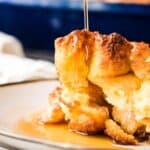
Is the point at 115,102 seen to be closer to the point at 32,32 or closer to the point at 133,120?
the point at 133,120

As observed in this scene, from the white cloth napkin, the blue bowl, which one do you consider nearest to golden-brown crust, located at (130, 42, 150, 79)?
the white cloth napkin

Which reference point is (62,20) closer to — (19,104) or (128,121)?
(19,104)

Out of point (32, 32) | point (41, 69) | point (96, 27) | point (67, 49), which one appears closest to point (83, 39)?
point (67, 49)

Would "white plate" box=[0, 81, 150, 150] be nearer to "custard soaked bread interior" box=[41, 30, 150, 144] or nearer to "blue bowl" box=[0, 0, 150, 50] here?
"custard soaked bread interior" box=[41, 30, 150, 144]

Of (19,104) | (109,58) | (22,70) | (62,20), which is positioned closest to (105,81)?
(109,58)

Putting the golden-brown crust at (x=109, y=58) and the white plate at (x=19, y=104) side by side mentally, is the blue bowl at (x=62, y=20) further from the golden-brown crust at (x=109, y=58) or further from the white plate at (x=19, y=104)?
the golden-brown crust at (x=109, y=58)

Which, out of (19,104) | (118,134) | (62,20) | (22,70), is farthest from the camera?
(62,20)
